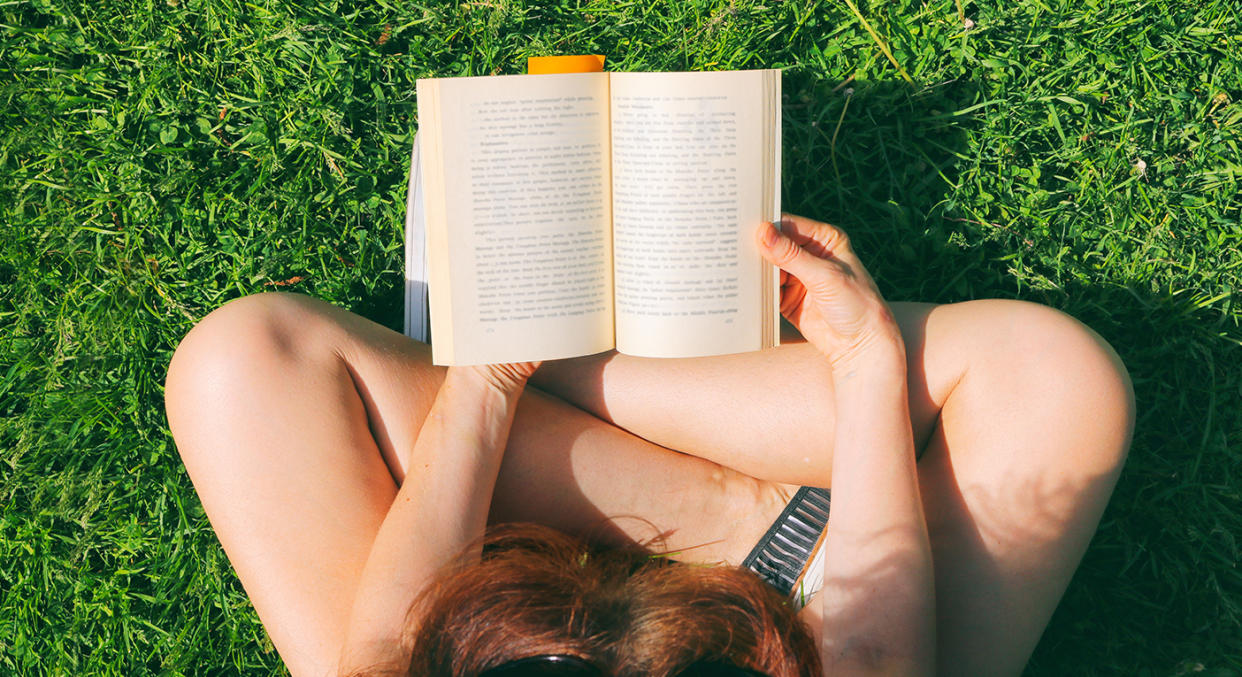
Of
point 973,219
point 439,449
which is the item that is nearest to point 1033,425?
point 973,219

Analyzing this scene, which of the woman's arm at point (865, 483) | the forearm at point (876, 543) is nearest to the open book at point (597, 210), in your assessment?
the woman's arm at point (865, 483)

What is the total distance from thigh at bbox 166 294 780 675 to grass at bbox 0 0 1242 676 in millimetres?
628

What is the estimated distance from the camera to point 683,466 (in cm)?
190

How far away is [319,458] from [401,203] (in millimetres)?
935

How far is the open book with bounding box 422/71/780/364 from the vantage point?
1.48m

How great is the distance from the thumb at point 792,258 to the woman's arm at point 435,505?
23.0 inches

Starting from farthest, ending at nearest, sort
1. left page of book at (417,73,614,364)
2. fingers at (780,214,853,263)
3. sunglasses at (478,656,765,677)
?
fingers at (780,214,853,263)
left page of book at (417,73,614,364)
sunglasses at (478,656,765,677)

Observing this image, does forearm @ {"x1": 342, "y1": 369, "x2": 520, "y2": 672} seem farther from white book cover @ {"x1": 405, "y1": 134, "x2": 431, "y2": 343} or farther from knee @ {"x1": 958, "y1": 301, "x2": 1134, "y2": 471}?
knee @ {"x1": 958, "y1": 301, "x2": 1134, "y2": 471}

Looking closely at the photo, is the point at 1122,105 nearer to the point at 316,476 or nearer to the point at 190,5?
the point at 316,476

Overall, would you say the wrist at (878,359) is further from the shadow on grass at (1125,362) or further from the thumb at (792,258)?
the shadow on grass at (1125,362)

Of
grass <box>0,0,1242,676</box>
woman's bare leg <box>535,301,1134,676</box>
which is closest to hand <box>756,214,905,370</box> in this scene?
woman's bare leg <box>535,301,1134,676</box>

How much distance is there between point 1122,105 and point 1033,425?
1.27 metres

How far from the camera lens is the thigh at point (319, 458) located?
1.61m

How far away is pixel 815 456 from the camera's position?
177cm
